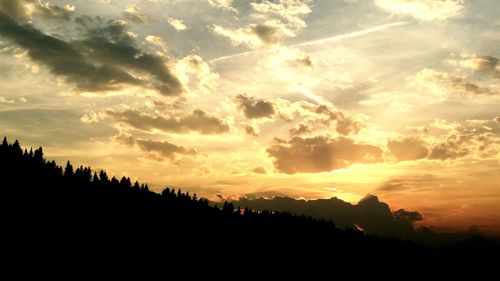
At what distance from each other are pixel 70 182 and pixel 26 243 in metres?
42.2

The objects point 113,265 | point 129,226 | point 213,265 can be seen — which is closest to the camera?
point 113,265

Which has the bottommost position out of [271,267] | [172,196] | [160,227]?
[271,267]

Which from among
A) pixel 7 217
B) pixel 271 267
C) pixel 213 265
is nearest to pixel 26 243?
pixel 7 217

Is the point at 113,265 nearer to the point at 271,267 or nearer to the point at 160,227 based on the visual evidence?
the point at 160,227

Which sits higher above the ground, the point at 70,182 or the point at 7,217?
the point at 70,182

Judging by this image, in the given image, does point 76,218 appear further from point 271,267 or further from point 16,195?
point 271,267

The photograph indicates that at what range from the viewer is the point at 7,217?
124750mm

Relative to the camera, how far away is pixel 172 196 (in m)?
199

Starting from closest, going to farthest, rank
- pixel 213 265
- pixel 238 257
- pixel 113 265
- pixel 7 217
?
1. pixel 7 217
2. pixel 113 265
3. pixel 213 265
4. pixel 238 257

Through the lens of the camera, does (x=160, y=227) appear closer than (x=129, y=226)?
No

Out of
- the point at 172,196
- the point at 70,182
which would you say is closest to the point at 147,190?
the point at 172,196

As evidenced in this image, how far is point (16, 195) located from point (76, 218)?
60.7 ft

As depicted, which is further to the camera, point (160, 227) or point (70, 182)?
point (160, 227)

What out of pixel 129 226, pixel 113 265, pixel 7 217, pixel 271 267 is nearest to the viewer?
pixel 7 217
